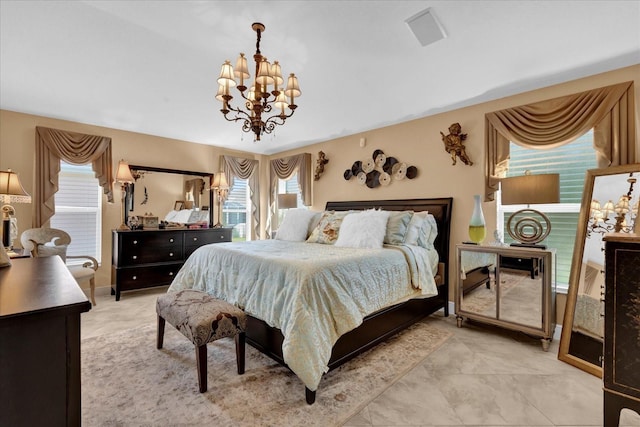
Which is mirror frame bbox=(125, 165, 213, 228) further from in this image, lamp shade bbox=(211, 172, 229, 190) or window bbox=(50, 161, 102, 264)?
window bbox=(50, 161, 102, 264)

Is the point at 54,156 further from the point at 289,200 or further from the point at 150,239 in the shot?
the point at 289,200

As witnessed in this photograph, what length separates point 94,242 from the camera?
418cm

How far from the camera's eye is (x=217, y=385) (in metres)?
2.01

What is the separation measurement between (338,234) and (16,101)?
389 centimetres

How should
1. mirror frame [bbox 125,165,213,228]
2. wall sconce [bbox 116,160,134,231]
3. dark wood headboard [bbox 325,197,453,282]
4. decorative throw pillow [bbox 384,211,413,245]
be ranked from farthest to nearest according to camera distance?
mirror frame [bbox 125,165,213,228] → wall sconce [bbox 116,160,134,231] → dark wood headboard [bbox 325,197,453,282] → decorative throw pillow [bbox 384,211,413,245]

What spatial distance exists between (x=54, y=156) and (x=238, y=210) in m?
2.72

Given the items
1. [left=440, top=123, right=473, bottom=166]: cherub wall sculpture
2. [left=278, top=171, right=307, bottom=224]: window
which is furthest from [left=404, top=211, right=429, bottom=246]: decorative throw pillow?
[left=278, top=171, right=307, bottom=224]: window

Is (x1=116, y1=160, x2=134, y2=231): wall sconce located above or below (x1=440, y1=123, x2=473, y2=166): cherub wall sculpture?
below

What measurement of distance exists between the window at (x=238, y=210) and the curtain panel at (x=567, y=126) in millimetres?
4176

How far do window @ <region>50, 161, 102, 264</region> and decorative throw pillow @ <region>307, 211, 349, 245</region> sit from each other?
3106mm

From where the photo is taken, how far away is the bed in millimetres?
1839

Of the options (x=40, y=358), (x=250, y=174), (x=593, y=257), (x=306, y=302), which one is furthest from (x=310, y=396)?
(x=250, y=174)

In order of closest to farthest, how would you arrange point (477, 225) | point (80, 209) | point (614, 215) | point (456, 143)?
point (614, 215) < point (477, 225) < point (456, 143) < point (80, 209)

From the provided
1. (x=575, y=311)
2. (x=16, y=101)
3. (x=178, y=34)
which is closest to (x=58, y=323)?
(x=178, y=34)
